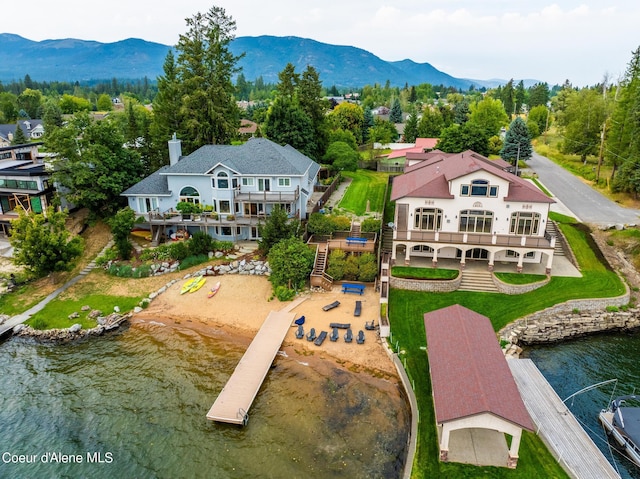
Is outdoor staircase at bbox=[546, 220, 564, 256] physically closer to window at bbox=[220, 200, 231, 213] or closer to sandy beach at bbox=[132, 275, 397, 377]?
sandy beach at bbox=[132, 275, 397, 377]

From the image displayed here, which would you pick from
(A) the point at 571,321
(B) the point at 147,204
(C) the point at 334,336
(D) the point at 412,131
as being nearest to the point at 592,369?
(A) the point at 571,321

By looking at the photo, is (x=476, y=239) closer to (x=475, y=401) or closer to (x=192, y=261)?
(x=475, y=401)

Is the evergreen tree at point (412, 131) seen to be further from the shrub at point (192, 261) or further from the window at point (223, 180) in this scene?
the shrub at point (192, 261)

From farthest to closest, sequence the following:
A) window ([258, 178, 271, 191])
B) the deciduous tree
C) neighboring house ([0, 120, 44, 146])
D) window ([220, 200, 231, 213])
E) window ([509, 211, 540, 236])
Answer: neighboring house ([0, 120, 44, 146]), window ([258, 178, 271, 191]), window ([220, 200, 231, 213]), window ([509, 211, 540, 236]), the deciduous tree

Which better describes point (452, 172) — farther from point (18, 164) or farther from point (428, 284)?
point (18, 164)

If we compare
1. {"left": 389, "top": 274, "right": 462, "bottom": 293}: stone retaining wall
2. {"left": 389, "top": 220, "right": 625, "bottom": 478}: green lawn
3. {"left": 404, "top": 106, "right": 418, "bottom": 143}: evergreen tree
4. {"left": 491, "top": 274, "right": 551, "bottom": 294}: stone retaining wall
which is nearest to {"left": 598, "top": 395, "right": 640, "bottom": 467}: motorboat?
{"left": 389, "top": 220, "right": 625, "bottom": 478}: green lawn

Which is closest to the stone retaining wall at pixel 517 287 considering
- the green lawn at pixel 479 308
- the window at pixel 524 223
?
the green lawn at pixel 479 308

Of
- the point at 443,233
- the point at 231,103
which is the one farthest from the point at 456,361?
the point at 231,103
